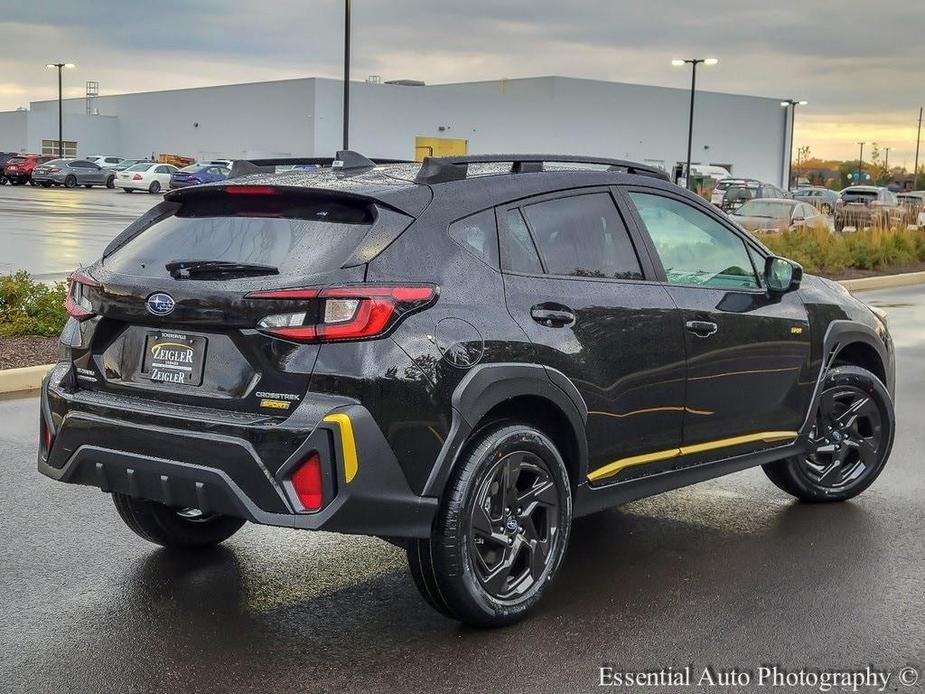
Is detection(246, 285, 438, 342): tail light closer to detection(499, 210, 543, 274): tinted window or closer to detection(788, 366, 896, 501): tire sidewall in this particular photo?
detection(499, 210, 543, 274): tinted window

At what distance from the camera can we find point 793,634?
477cm

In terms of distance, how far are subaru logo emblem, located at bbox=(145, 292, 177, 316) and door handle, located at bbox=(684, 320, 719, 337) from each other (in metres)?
2.31

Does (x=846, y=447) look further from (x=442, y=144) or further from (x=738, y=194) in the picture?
(x=442, y=144)

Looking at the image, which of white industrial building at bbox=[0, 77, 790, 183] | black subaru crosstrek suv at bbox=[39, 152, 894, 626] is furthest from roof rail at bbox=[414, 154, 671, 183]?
white industrial building at bbox=[0, 77, 790, 183]

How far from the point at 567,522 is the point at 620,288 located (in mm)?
1048

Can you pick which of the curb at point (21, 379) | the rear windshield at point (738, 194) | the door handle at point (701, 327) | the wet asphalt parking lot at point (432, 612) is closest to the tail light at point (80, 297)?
the wet asphalt parking lot at point (432, 612)

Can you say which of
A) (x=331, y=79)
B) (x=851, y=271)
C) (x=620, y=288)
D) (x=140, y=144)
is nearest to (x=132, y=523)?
(x=620, y=288)

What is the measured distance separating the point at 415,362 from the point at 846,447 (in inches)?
133

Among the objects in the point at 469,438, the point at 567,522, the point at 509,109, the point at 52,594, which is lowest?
the point at 52,594

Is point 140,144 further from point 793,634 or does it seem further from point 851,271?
point 793,634

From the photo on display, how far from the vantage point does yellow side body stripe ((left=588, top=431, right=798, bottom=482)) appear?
17.1 feet

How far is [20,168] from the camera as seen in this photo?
62.2 meters

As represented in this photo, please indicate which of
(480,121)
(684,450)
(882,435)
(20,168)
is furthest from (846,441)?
(480,121)

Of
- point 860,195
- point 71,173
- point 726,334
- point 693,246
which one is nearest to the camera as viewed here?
point 726,334
